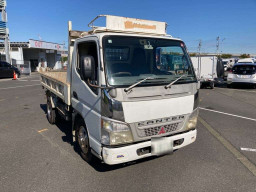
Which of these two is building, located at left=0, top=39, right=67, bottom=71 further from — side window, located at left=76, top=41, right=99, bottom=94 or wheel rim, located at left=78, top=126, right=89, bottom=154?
wheel rim, located at left=78, top=126, right=89, bottom=154

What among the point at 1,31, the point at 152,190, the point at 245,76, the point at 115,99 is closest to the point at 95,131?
the point at 115,99

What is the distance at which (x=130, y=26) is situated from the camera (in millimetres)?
3652

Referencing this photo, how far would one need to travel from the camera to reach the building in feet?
103

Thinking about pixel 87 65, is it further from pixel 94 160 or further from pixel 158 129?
pixel 94 160

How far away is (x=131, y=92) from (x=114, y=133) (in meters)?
0.62

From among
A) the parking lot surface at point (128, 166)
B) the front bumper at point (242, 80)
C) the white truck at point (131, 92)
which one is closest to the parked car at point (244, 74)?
the front bumper at point (242, 80)

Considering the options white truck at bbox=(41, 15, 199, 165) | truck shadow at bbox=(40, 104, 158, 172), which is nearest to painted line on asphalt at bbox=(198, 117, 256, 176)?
white truck at bbox=(41, 15, 199, 165)

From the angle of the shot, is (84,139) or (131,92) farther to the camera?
(84,139)

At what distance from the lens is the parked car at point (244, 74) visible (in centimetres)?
1377

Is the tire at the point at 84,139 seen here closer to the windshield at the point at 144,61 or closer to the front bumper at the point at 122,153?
the front bumper at the point at 122,153

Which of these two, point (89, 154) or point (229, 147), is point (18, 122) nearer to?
point (89, 154)

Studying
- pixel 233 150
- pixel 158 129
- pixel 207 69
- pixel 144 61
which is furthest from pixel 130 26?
pixel 207 69

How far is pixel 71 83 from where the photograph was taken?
4.11 m

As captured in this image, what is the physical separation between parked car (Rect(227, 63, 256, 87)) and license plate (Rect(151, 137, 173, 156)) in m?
13.0
